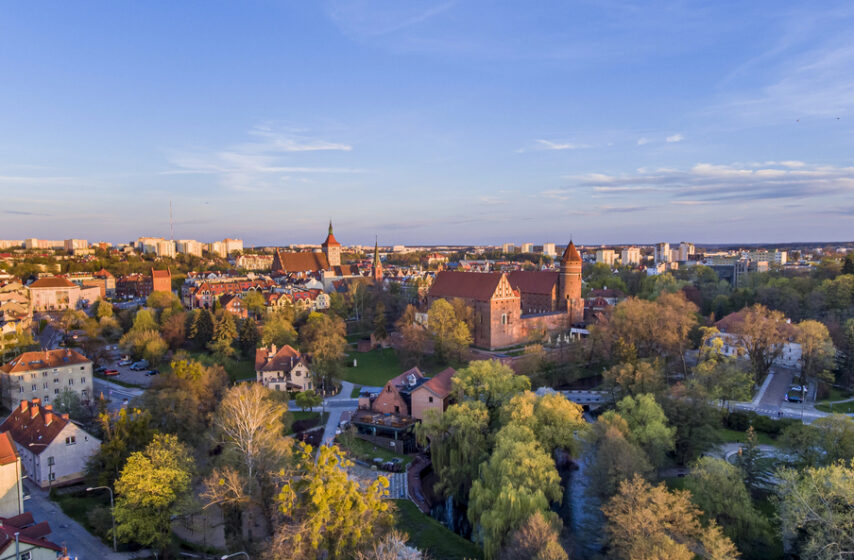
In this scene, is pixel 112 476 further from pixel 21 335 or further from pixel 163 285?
pixel 163 285

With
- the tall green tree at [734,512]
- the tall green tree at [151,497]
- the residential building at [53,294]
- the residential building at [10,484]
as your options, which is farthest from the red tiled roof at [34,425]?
the residential building at [53,294]

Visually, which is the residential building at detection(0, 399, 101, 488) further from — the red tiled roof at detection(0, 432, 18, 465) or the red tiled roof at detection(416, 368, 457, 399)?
the red tiled roof at detection(416, 368, 457, 399)

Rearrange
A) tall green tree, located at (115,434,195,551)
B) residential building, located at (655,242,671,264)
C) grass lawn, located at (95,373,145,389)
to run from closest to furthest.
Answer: tall green tree, located at (115,434,195,551)
grass lawn, located at (95,373,145,389)
residential building, located at (655,242,671,264)

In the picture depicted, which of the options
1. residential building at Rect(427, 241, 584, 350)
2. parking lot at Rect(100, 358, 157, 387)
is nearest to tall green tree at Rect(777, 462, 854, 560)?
residential building at Rect(427, 241, 584, 350)

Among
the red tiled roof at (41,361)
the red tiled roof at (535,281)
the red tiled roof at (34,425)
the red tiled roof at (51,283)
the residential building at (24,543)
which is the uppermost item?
the red tiled roof at (535,281)

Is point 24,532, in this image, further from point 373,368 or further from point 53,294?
point 53,294

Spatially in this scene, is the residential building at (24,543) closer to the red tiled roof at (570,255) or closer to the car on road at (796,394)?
the car on road at (796,394)
